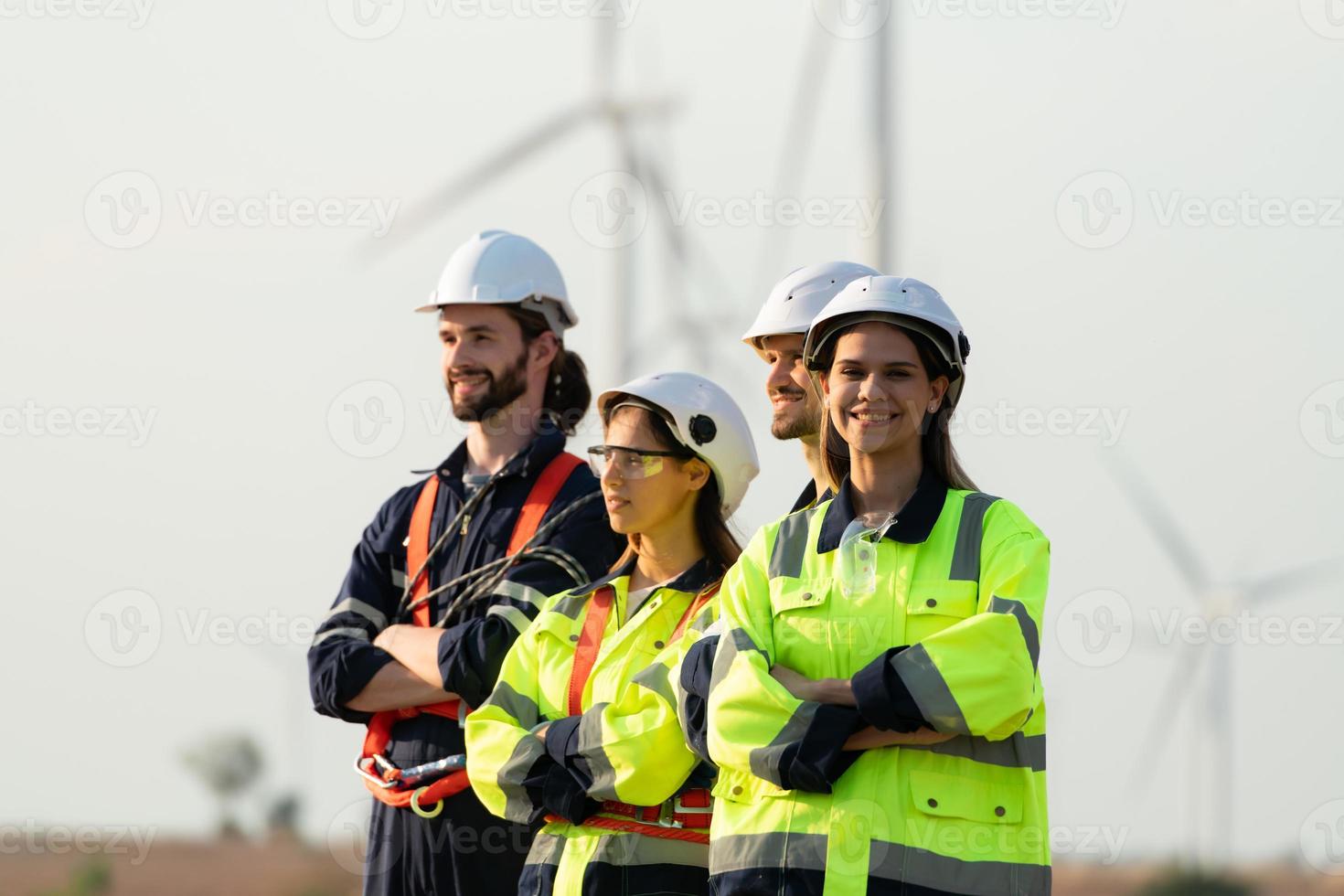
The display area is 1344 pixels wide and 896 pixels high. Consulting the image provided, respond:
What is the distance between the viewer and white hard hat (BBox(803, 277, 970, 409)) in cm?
640

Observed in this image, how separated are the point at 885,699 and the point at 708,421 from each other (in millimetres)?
1979

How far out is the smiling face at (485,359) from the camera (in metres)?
8.93

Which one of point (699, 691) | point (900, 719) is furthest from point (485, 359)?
point (900, 719)

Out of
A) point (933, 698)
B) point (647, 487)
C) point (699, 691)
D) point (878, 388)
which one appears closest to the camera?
point (933, 698)

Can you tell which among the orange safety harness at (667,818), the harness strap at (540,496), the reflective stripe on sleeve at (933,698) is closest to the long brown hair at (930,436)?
the reflective stripe on sleeve at (933,698)

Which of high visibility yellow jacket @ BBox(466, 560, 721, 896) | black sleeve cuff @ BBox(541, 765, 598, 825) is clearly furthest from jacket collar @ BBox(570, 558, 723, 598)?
black sleeve cuff @ BBox(541, 765, 598, 825)

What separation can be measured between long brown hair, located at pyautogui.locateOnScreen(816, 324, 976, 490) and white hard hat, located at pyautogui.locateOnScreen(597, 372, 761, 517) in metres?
1.00

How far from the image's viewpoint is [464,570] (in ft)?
28.4

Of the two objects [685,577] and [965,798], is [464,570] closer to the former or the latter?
[685,577]

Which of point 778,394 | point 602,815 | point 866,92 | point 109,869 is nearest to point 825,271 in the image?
point 778,394

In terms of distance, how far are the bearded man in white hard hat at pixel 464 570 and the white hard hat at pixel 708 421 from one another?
0.85 meters

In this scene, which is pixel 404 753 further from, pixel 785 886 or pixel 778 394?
pixel 785 886

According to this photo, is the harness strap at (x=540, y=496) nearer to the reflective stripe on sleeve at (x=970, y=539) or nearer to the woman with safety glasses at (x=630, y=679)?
the woman with safety glasses at (x=630, y=679)

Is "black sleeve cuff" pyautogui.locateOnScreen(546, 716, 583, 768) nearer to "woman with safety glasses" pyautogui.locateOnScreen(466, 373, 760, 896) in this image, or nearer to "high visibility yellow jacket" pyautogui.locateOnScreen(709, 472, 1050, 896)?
"woman with safety glasses" pyautogui.locateOnScreen(466, 373, 760, 896)
